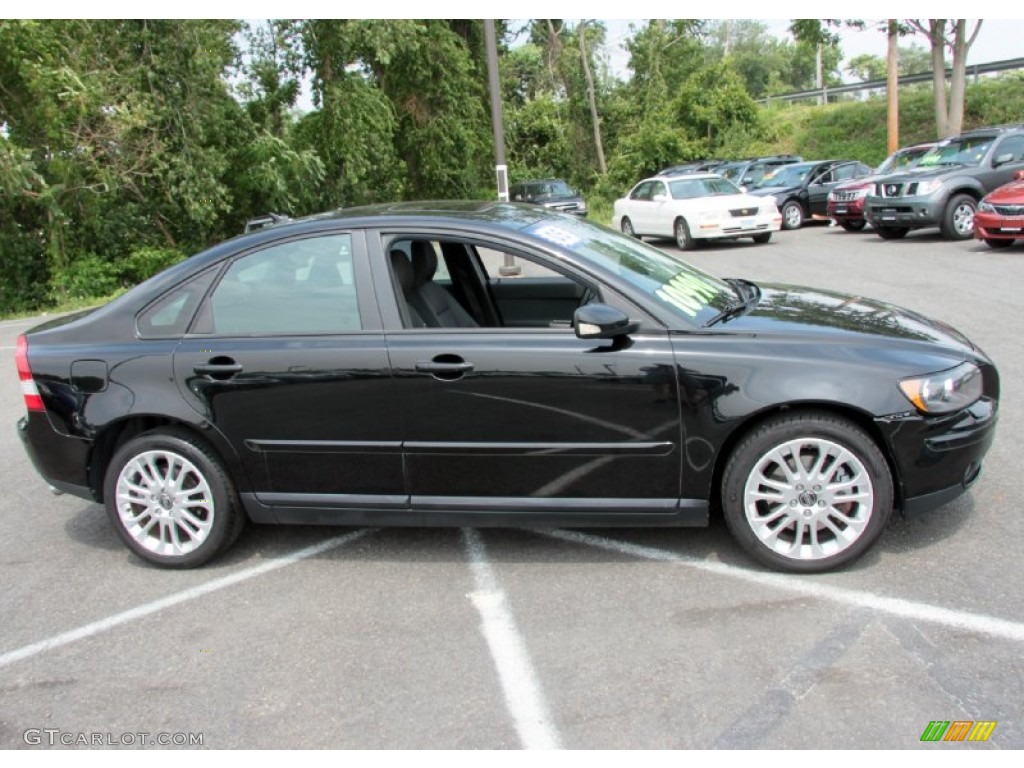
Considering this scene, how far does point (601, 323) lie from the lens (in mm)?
3602

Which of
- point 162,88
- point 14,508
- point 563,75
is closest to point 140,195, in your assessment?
point 162,88

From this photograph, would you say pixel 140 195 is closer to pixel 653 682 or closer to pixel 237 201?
pixel 237 201

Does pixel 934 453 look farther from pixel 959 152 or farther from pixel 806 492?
pixel 959 152

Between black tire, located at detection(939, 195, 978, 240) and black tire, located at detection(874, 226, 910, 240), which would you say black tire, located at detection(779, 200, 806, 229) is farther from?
black tire, located at detection(939, 195, 978, 240)

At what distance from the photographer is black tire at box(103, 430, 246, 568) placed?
4.12m

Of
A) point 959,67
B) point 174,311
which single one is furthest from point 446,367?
point 959,67

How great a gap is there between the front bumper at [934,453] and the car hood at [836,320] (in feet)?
1.33

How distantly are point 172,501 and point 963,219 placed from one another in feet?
49.2

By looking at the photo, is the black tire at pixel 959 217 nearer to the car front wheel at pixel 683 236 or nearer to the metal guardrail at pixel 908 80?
the car front wheel at pixel 683 236

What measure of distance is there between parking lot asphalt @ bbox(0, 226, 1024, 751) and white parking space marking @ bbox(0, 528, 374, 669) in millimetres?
14

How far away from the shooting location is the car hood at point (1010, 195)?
1266cm

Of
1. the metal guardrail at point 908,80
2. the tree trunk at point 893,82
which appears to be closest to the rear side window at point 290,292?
the tree trunk at point 893,82

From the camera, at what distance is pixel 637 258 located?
14.4 ft

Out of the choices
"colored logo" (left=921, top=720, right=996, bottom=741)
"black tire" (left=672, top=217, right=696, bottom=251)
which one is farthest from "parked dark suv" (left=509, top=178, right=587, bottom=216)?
"colored logo" (left=921, top=720, right=996, bottom=741)
